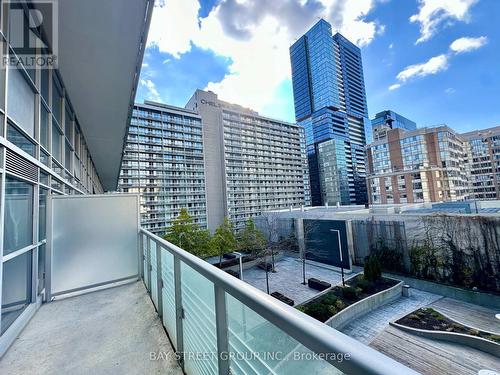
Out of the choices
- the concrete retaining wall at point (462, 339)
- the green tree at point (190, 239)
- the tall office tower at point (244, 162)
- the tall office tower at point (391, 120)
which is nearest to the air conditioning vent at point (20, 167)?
the concrete retaining wall at point (462, 339)

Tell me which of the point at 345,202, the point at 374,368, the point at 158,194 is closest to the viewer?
the point at 374,368

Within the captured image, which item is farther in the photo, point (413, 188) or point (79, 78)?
point (413, 188)

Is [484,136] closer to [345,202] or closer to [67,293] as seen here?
[345,202]

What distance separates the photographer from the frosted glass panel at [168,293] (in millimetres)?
2035

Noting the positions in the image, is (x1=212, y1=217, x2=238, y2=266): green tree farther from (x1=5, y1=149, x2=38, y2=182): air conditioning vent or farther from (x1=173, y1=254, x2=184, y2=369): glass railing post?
(x1=173, y1=254, x2=184, y2=369): glass railing post

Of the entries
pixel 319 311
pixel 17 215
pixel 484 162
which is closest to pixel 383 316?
pixel 319 311

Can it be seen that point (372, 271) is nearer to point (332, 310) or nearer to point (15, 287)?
point (332, 310)

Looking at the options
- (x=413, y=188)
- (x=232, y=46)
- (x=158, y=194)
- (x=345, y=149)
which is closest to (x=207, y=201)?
(x=158, y=194)

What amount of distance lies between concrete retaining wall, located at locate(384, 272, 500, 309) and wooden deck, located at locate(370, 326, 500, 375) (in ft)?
13.6

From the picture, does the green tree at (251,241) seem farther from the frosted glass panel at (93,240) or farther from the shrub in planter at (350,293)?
the frosted glass panel at (93,240)

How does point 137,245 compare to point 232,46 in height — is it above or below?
below

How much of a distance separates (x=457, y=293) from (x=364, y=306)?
15.4 feet

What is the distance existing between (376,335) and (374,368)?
9.04 m

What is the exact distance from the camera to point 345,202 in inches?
2282
